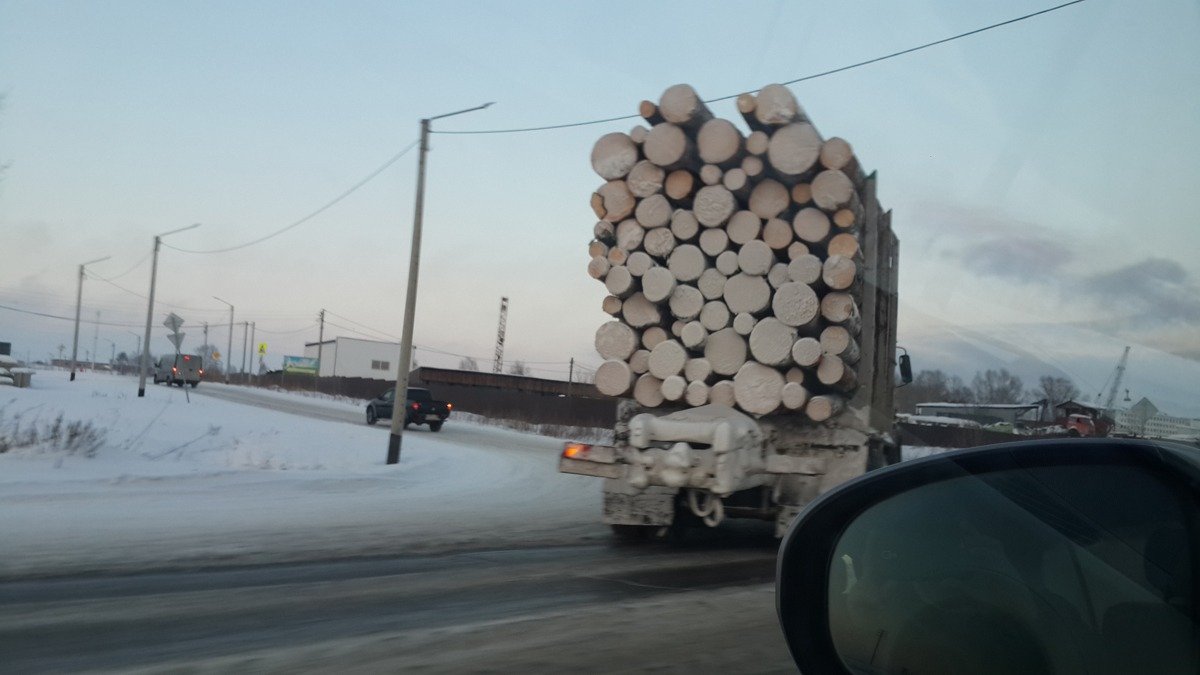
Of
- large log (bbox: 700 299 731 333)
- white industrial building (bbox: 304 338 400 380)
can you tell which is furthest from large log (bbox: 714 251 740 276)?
white industrial building (bbox: 304 338 400 380)

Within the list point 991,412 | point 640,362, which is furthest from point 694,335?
point 991,412

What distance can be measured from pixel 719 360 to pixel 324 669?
17.5 ft

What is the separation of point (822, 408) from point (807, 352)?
0.53 m

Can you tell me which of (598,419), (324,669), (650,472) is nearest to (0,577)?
(324,669)

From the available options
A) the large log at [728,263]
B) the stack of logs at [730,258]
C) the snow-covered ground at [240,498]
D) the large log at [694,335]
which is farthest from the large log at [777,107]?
the snow-covered ground at [240,498]

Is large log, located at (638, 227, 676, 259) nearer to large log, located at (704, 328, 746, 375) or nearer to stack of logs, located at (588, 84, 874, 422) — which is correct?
stack of logs, located at (588, 84, 874, 422)

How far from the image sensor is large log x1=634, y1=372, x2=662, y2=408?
9.42 m

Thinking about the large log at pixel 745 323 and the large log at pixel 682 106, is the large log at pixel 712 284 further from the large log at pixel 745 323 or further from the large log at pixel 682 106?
the large log at pixel 682 106

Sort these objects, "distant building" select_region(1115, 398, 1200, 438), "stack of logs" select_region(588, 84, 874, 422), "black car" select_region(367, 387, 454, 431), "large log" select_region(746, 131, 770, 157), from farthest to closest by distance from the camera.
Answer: "black car" select_region(367, 387, 454, 431)
"large log" select_region(746, 131, 770, 157)
"stack of logs" select_region(588, 84, 874, 422)
"distant building" select_region(1115, 398, 1200, 438)

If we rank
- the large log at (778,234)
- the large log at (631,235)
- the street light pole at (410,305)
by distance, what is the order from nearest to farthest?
1. the large log at (778,234)
2. the large log at (631,235)
3. the street light pole at (410,305)

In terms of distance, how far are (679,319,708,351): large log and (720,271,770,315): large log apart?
353 mm

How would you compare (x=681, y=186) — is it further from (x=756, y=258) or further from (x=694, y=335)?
(x=694, y=335)

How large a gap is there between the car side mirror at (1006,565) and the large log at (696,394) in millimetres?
6636

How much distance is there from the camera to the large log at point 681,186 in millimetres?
9453
